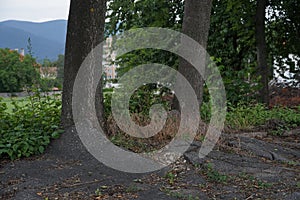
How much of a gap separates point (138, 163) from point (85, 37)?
1.63 meters

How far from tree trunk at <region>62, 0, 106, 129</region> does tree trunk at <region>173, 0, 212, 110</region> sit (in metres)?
1.69

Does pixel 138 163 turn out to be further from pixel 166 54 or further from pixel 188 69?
pixel 166 54

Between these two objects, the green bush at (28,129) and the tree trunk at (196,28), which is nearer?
the green bush at (28,129)

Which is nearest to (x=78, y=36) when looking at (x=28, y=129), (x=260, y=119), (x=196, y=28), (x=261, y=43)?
(x=28, y=129)

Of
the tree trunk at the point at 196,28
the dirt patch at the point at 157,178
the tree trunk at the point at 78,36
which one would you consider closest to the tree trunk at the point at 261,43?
the tree trunk at the point at 196,28

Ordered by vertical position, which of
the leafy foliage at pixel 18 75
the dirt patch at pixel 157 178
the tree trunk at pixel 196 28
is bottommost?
the dirt patch at pixel 157 178

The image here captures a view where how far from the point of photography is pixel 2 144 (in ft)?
14.0

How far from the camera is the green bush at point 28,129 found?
4262 millimetres

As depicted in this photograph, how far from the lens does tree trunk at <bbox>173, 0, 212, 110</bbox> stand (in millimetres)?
5902

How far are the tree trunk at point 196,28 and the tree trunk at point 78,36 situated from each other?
1689mm

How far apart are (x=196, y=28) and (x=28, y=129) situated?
9.42 ft

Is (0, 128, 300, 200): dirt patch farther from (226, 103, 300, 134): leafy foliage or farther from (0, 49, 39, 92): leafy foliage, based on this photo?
(226, 103, 300, 134): leafy foliage

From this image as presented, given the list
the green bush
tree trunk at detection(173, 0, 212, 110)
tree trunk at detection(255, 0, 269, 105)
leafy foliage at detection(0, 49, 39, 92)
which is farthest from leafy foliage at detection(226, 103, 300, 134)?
leafy foliage at detection(0, 49, 39, 92)

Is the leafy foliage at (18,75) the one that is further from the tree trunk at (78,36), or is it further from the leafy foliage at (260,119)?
the leafy foliage at (260,119)
